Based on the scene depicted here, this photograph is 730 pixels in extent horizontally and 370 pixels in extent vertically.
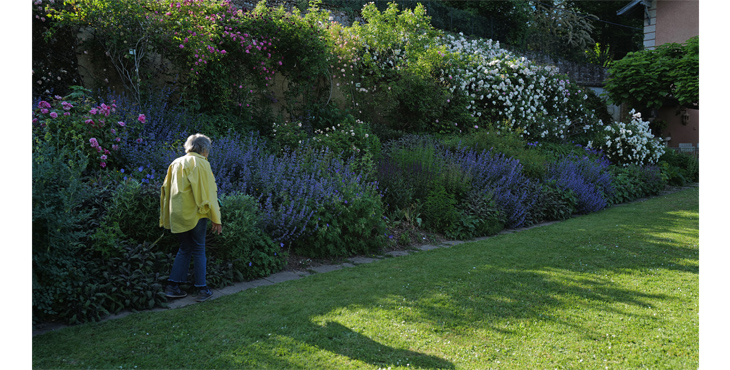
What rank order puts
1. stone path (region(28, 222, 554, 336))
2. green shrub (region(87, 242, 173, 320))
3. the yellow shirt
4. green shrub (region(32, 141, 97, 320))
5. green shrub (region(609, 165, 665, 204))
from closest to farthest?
green shrub (region(32, 141, 97, 320))
stone path (region(28, 222, 554, 336))
green shrub (region(87, 242, 173, 320))
the yellow shirt
green shrub (region(609, 165, 665, 204))

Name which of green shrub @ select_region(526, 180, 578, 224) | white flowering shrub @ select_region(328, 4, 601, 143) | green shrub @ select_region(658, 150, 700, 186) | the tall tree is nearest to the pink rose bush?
white flowering shrub @ select_region(328, 4, 601, 143)

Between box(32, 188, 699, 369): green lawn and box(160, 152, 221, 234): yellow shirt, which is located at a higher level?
box(160, 152, 221, 234): yellow shirt

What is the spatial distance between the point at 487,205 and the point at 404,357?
465 cm

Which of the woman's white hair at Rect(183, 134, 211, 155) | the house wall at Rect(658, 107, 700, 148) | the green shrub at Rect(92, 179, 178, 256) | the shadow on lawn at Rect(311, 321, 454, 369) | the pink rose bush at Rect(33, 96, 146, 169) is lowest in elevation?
the shadow on lawn at Rect(311, 321, 454, 369)

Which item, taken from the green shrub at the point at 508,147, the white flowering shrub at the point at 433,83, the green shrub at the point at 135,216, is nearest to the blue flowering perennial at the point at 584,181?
the green shrub at the point at 508,147

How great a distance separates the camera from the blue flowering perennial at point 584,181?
8609 millimetres

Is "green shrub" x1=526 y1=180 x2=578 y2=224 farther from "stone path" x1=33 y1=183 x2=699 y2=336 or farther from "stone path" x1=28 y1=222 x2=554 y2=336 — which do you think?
"stone path" x1=28 y1=222 x2=554 y2=336

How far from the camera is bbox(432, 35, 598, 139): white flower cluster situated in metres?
12.1

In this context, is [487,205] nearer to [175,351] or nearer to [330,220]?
[330,220]

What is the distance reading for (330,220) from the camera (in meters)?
5.45

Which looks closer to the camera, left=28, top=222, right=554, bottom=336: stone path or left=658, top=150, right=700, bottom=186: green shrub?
left=28, top=222, right=554, bottom=336: stone path

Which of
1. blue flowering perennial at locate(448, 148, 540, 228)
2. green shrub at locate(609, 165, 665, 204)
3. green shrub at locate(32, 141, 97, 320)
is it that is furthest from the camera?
green shrub at locate(609, 165, 665, 204)

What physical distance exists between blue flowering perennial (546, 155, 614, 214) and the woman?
6.58 m

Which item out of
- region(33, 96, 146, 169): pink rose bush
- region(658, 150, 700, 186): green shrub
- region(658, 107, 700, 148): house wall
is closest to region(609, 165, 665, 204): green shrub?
region(658, 150, 700, 186): green shrub
